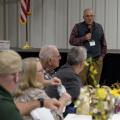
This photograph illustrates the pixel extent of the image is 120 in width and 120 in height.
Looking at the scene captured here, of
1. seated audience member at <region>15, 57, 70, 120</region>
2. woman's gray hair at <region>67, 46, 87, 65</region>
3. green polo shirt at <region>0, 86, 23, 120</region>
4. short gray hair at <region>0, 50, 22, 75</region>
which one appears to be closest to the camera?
green polo shirt at <region>0, 86, 23, 120</region>

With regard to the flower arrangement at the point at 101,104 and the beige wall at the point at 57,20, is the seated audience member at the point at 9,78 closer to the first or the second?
the flower arrangement at the point at 101,104

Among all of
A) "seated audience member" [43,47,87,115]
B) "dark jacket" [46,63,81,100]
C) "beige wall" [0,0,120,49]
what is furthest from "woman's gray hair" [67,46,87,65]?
"beige wall" [0,0,120,49]

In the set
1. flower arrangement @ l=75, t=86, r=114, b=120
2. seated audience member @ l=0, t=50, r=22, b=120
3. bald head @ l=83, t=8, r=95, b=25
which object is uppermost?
bald head @ l=83, t=8, r=95, b=25

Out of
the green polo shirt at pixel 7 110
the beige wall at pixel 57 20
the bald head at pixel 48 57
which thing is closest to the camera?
the green polo shirt at pixel 7 110

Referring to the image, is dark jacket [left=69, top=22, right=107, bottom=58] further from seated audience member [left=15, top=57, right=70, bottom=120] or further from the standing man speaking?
seated audience member [left=15, top=57, right=70, bottom=120]

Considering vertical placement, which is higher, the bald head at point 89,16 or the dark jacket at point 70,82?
the bald head at point 89,16

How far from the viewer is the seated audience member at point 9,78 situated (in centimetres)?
221

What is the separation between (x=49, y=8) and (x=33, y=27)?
23.5 inches

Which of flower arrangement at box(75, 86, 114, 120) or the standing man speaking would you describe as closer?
flower arrangement at box(75, 86, 114, 120)

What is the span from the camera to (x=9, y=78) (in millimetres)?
2342

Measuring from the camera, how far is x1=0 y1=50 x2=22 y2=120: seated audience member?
221cm

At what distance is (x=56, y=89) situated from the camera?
365 centimetres

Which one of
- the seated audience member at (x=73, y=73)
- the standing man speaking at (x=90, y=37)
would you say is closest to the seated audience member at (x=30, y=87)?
the seated audience member at (x=73, y=73)

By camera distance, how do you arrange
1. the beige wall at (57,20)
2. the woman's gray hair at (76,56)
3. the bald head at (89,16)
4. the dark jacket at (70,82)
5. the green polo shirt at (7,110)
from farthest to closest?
the beige wall at (57,20) → the bald head at (89,16) → the woman's gray hair at (76,56) → the dark jacket at (70,82) → the green polo shirt at (7,110)
